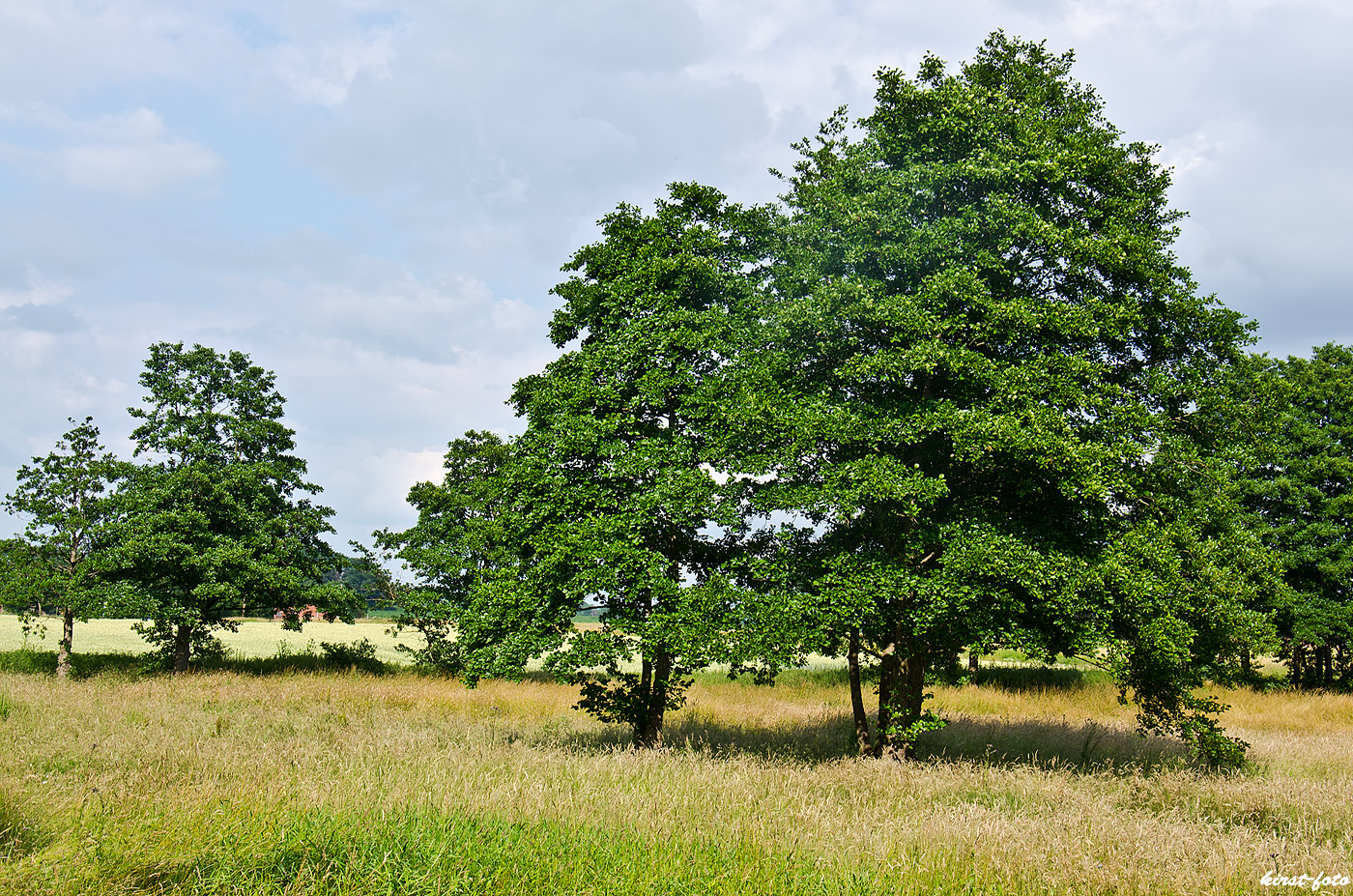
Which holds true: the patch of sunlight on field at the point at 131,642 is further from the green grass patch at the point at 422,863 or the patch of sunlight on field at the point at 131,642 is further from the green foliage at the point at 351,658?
the green grass patch at the point at 422,863

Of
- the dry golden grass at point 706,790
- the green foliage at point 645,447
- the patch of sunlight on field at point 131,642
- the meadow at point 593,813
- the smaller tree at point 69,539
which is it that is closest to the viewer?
the meadow at point 593,813

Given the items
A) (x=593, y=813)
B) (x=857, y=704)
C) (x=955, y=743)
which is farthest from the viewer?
(x=955, y=743)

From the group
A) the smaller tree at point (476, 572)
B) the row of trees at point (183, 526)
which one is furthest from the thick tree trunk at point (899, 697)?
the row of trees at point (183, 526)

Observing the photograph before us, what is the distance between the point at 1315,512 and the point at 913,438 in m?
30.6

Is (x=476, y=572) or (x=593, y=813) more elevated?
(x=476, y=572)

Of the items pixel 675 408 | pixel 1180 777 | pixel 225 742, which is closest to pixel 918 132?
pixel 675 408

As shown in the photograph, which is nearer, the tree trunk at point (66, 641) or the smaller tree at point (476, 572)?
the smaller tree at point (476, 572)

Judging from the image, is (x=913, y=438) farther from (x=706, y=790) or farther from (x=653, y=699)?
(x=653, y=699)

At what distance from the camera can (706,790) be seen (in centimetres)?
971

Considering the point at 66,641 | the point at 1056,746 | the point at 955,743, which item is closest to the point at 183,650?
the point at 66,641

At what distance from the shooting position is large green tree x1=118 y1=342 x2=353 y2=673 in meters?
26.0

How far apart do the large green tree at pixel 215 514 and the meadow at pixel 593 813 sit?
857cm

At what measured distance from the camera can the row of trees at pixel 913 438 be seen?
1246 centimetres

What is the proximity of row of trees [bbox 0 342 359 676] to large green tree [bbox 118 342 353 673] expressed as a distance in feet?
0.16
